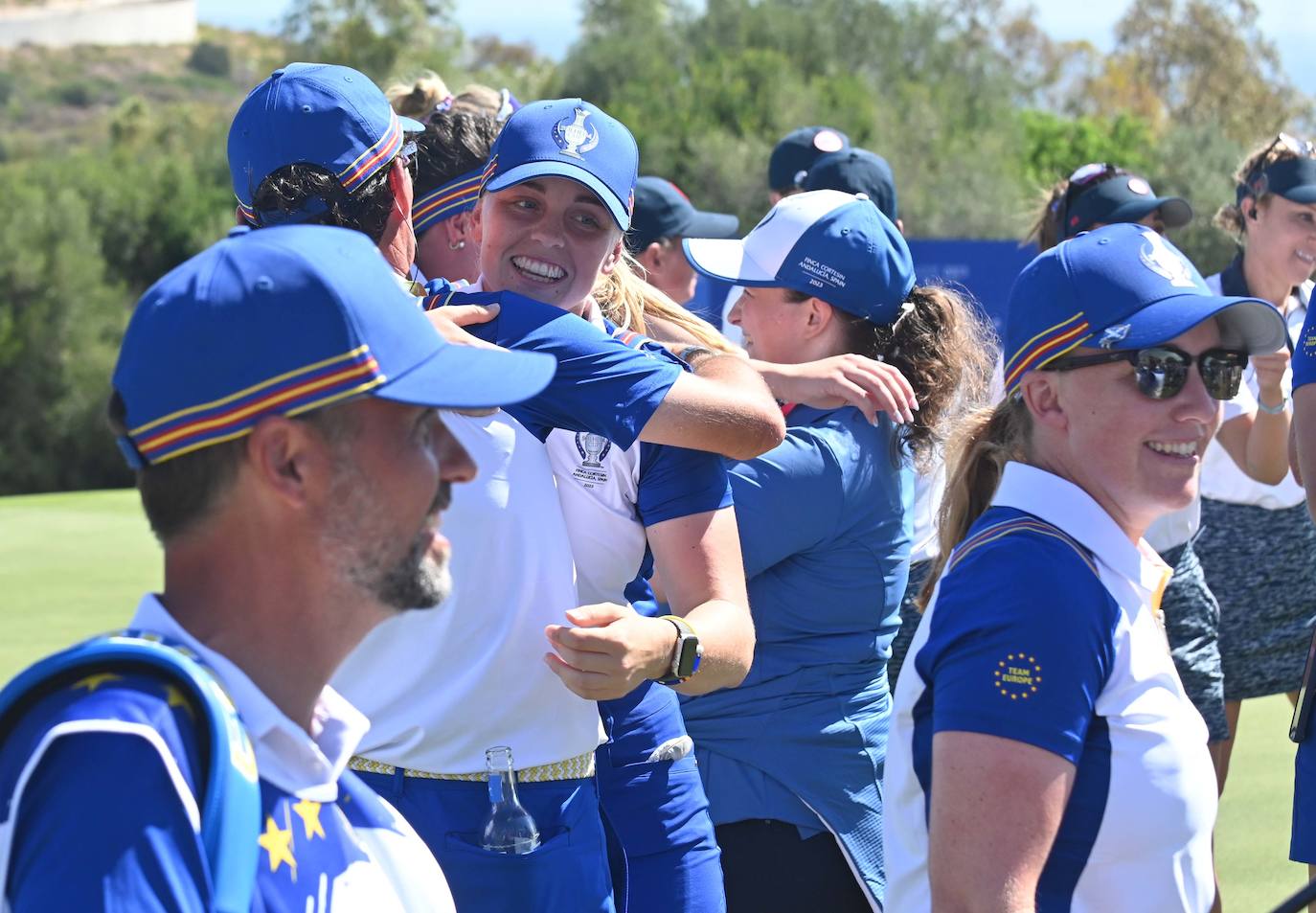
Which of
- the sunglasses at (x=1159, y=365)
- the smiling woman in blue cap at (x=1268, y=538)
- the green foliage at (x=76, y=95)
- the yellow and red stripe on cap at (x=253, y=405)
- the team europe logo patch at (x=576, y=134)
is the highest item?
the team europe logo patch at (x=576, y=134)

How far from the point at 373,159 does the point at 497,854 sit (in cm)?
130

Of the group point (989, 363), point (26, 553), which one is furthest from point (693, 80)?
point (989, 363)

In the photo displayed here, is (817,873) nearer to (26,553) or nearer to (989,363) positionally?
(989,363)

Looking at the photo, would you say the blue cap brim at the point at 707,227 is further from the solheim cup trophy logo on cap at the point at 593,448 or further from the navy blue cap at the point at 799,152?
the solheim cup trophy logo on cap at the point at 593,448

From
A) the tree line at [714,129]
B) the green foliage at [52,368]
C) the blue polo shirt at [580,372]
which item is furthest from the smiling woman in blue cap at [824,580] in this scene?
the green foliage at [52,368]

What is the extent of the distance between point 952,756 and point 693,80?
39.7 m

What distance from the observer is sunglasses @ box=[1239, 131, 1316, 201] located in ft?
19.2

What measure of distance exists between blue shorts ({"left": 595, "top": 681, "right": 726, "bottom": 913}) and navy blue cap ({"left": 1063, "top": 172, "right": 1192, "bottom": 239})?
339cm

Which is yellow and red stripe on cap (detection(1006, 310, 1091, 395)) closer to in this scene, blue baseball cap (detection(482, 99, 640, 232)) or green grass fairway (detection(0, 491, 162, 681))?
blue baseball cap (detection(482, 99, 640, 232))

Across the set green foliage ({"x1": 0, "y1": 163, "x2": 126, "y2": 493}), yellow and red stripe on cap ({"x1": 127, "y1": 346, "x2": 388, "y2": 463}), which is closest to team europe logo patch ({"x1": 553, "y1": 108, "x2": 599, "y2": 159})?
yellow and red stripe on cap ({"x1": 127, "y1": 346, "x2": 388, "y2": 463})

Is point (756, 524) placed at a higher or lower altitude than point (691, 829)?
higher

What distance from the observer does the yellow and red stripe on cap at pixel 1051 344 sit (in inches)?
101

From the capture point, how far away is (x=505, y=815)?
2.76m

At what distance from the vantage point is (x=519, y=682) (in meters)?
2.77
